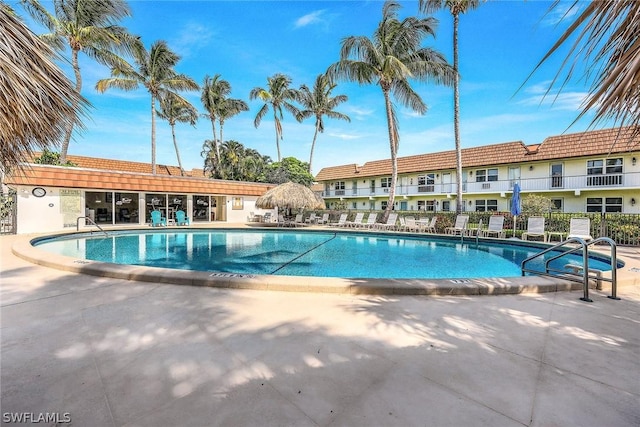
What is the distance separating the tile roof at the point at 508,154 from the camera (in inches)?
734

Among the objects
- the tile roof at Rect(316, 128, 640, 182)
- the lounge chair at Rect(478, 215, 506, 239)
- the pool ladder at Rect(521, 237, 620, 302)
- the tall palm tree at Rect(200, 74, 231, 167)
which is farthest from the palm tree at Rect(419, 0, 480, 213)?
the tall palm tree at Rect(200, 74, 231, 167)

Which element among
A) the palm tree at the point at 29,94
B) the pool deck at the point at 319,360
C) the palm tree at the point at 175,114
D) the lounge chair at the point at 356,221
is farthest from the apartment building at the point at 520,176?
the palm tree at the point at 175,114

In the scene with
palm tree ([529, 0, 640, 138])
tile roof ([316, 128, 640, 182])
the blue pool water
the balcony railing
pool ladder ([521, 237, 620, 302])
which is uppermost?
tile roof ([316, 128, 640, 182])

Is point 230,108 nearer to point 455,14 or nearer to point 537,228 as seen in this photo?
point 455,14

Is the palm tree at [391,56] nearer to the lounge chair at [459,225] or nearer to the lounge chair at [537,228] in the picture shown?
the lounge chair at [459,225]

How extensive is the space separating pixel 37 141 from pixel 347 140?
26603mm

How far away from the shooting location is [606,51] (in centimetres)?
198

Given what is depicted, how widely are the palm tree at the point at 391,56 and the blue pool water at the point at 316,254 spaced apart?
8421 mm

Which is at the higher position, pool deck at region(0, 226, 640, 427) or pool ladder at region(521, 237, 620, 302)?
pool ladder at region(521, 237, 620, 302)

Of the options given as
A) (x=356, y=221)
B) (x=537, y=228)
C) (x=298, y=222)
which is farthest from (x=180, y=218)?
(x=537, y=228)

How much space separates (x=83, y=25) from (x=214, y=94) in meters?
13.7

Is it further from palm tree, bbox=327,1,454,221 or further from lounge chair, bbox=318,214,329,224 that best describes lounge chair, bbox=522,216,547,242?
lounge chair, bbox=318,214,329,224

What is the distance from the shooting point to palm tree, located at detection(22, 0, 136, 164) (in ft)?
56.4

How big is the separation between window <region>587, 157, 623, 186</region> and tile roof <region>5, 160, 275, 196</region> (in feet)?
76.5
